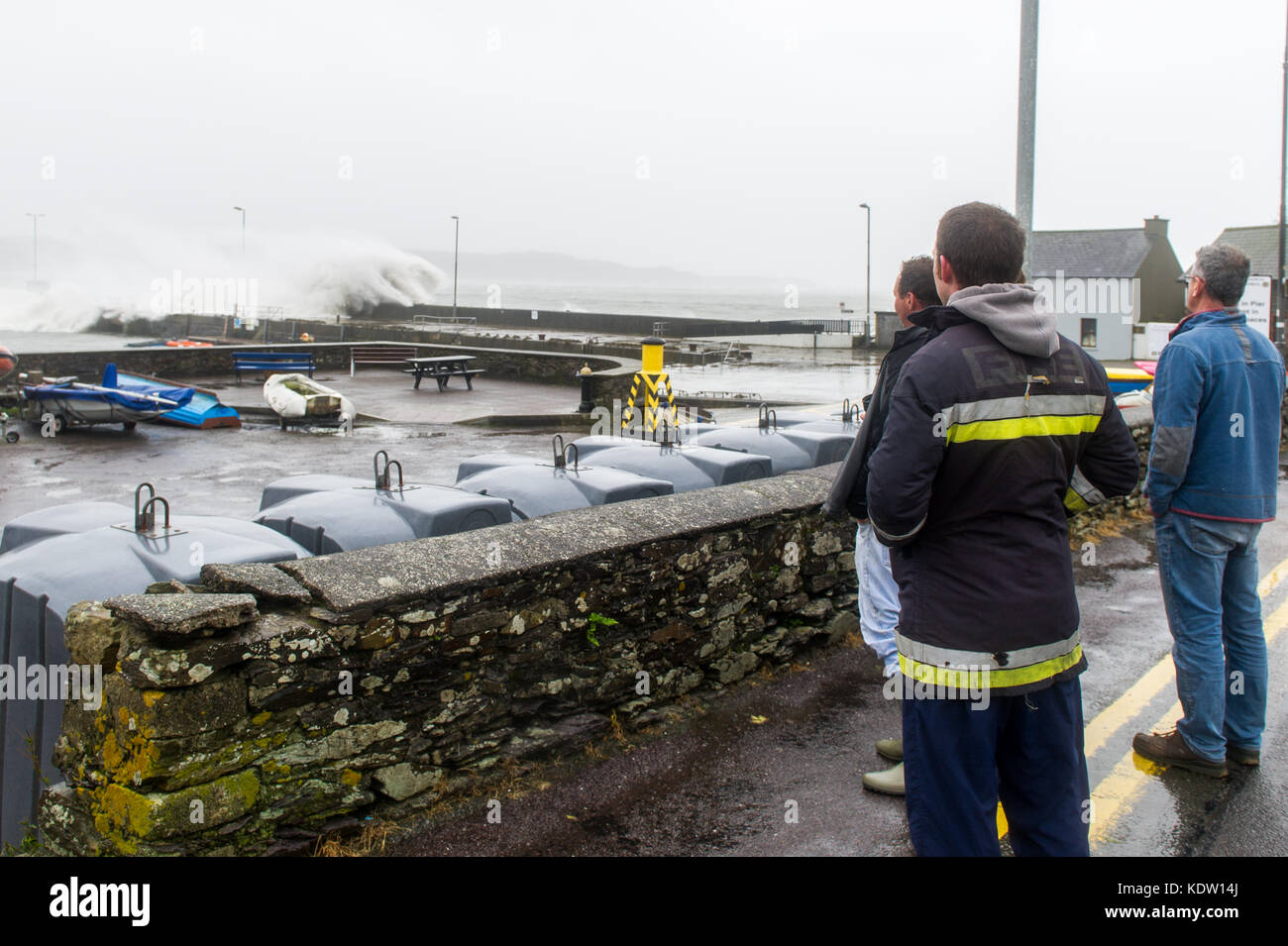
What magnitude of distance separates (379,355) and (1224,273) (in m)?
26.2

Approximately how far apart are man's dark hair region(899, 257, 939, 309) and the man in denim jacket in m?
1.13

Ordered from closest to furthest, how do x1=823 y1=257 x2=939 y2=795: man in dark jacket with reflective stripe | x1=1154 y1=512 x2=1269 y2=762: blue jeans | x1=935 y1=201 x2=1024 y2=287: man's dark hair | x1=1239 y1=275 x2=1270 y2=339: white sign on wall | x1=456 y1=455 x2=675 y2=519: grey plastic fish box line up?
x1=935 y1=201 x2=1024 y2=287: man's dark hair → x1=823 y1=257 x2=939 y2=795: man in dark jacket with reflective stripe → x1=1154 y1=512 x2=1269 y2=762: blue jeans → x1=456 y1=455 x2=675 y2=519: grey plastic fish box → x1=1239 y1=275 x2=1270 y2=339: white sign on wall

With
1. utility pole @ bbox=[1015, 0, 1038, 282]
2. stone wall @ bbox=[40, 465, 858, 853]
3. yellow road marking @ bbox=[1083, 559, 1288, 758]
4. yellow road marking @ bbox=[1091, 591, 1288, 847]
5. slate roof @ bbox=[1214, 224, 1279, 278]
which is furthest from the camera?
slate roof @ bbox=[1214, 224, 1279, 278]

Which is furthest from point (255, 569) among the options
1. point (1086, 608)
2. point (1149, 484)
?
point (1086, 608)

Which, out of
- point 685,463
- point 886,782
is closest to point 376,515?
point 685,463

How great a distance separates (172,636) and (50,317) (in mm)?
101969

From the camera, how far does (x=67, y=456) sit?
15227 millimetres

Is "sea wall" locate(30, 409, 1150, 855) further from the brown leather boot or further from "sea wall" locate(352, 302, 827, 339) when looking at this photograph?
"sea wall" locate(352, 302, 827, 339)

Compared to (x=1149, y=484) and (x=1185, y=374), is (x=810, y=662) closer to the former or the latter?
(x=1149, y=484)

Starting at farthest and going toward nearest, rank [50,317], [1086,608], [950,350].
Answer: [50,317], [1086,608], [950,350]

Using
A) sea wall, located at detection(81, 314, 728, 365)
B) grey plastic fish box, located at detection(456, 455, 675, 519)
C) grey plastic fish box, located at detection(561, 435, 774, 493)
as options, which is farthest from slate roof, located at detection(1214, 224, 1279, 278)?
grey plastic fish box, located at detection(456, 455, 675, 519)

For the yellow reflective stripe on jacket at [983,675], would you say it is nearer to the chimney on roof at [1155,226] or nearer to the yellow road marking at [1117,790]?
the yellow road marking at [1117,790]

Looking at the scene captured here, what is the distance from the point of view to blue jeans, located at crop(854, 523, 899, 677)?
14.6ft

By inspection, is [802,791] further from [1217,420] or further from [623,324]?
[623,324]
